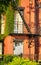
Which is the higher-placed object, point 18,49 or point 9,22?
point 9,22

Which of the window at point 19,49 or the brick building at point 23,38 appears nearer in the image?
the brick building at point 23,38

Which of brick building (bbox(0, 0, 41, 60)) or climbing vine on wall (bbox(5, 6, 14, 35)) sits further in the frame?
climbing vine on wall (bbox(5, 6, 14, 35))

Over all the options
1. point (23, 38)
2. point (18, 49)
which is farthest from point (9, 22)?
point (18, 49)

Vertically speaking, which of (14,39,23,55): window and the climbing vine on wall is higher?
the climbing vine on wall

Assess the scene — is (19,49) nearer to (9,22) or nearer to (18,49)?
(18,49)

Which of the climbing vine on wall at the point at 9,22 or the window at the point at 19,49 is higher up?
the climbing vine on wall at the point at 9,22

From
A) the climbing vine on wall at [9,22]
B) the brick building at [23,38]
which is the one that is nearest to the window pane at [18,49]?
the brick building at [23,38]

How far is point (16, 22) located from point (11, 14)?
0.65m

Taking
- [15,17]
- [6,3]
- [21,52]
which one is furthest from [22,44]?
[6,3]

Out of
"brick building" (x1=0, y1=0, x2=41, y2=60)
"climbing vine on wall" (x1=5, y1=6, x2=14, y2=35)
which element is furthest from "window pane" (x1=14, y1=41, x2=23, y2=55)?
"climbing vine on wall" (x1=5, y1=6, x2=14, y2=35)

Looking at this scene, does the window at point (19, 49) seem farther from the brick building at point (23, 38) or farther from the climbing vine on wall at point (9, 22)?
the climbing vine on wall at point (9, 22)

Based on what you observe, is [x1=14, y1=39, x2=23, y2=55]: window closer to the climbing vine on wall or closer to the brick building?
the brick building

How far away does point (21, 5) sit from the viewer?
1912cm

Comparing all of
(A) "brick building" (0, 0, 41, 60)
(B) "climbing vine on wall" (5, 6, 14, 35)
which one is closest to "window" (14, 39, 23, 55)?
(A) "brick building" (0, 0, 41, 60)
